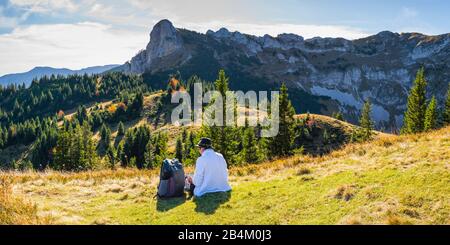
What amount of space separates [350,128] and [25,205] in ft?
336

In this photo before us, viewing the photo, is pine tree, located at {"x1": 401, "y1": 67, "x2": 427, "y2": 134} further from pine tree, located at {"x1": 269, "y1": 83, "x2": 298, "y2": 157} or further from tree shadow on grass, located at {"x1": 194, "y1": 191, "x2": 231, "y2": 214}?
tree shadow on grass, located at {"x1": 194, "y1": 191, "x2": 231, "y2": 214}

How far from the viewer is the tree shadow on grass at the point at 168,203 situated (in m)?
13.5

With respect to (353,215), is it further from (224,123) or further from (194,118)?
(194,118)

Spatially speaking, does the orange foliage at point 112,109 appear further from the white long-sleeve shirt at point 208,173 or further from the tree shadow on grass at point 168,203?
the white long-sleeve shirt at point 208,173

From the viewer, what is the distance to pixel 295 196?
1282 centimetres

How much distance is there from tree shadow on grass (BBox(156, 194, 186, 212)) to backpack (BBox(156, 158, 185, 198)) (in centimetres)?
21

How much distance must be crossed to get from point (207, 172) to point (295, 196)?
11.8 feet

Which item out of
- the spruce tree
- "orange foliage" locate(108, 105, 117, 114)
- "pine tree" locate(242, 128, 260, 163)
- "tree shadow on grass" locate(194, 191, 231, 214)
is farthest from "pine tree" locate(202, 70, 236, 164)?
"orange foliage" locate(108, 105, 117, 114)

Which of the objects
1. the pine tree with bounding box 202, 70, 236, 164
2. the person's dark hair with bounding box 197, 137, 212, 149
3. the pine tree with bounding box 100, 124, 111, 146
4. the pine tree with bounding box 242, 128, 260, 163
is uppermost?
the person's dark hair with bounding box 197, 137, 212, 149

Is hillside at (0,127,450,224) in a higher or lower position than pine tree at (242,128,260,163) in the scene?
higher

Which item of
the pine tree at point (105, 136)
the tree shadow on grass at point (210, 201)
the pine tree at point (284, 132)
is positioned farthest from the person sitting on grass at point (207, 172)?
the pine tree at point (105, 136)

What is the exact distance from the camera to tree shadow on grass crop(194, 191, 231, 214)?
41.6 ft
